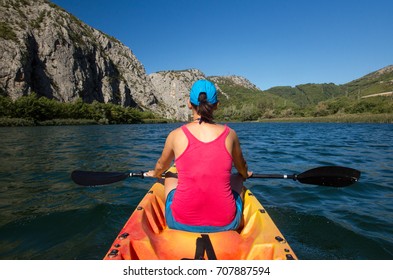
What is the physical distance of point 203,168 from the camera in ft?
9.14

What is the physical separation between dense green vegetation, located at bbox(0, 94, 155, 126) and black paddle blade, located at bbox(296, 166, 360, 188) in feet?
172

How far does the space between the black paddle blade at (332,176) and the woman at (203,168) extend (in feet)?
9.18

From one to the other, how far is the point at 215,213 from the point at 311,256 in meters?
2.28

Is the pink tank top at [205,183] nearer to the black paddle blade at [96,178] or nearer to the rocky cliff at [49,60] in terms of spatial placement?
the black paddle blade at [96,178]

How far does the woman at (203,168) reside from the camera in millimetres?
2801

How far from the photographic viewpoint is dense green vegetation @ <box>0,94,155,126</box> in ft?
169

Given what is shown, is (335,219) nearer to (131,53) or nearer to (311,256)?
(311,256)

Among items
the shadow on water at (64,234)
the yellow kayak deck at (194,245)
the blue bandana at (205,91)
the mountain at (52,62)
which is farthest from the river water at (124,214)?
the mountain at (52,62)

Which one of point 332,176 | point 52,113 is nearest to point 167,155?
point 332,176

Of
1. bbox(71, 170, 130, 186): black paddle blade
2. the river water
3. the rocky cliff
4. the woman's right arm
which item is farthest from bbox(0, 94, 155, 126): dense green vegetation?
the woman's right arm

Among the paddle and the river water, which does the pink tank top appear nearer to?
the river water

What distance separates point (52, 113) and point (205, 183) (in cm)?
6760

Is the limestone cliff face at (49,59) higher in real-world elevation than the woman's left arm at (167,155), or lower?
higher
